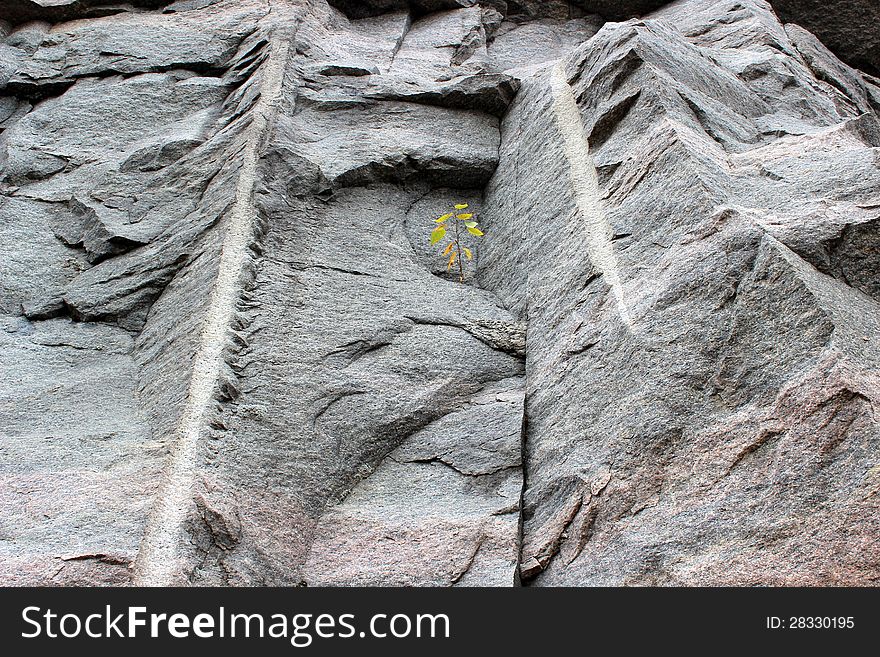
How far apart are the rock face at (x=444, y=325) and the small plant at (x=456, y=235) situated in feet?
0.30

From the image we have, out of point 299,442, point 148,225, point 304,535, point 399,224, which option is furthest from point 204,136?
point 304,535

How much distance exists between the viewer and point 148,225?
4656mm

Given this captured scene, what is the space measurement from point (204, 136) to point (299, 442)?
8.36 ft

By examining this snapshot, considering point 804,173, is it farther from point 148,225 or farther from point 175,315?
point 148,225

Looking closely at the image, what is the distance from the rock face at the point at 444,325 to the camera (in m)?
2.82

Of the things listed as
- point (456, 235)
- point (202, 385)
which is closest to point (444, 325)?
point (456, 235)

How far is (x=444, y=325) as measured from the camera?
4.03 metres

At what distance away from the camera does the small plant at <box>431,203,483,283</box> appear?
4.30m

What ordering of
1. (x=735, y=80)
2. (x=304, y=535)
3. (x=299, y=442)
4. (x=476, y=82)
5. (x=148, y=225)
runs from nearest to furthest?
(x=304, y=535), (x=299, y=442), (x=148, y=225), (x=735, y=80), (x=476, y=82)

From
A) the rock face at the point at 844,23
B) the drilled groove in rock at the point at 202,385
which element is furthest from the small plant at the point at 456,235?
the rock face at the point at 844,23

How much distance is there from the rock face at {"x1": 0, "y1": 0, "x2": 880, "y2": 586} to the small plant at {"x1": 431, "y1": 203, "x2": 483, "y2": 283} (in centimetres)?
9

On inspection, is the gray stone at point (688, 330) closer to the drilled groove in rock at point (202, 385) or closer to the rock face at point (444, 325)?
the rock face at point (444, 325)

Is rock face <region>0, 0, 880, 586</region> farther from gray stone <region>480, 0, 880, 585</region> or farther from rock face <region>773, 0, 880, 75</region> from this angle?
rock face <region>773, 0, 880, 75</region>

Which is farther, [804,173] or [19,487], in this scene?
[804,173]
